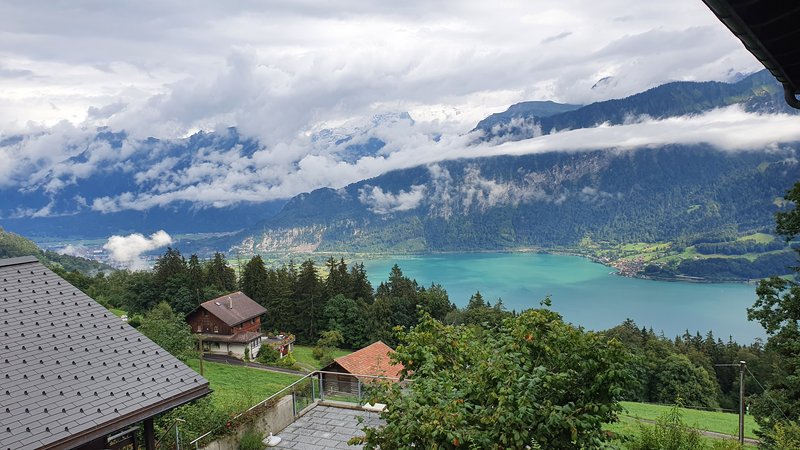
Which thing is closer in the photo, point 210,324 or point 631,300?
point 210,324

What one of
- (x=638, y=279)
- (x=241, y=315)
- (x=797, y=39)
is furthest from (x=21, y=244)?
(x=638, y=279)

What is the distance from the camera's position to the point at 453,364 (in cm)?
866

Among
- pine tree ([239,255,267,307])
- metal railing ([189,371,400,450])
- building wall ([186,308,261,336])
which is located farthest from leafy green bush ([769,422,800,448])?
pine tree ([239,255,267,307])

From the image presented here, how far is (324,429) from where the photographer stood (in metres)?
14.1

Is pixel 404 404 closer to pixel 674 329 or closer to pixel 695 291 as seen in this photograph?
pixel 674 329

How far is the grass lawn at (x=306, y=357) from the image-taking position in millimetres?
49100

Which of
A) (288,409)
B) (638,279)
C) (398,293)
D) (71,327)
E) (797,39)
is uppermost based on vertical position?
(797,39)

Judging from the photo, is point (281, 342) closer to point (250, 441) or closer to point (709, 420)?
point (709, 420)

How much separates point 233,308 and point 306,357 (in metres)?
9.13

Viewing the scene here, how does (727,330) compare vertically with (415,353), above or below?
below

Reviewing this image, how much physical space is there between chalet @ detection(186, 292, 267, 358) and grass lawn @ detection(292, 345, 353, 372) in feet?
13.8

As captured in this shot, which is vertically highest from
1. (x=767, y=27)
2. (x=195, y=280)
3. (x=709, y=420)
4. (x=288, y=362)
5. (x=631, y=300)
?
(x=767, y=27)

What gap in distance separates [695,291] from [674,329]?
Result: 59.5 meters

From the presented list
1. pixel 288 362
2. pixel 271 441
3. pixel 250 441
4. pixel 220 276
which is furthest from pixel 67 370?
pixel 220 276
